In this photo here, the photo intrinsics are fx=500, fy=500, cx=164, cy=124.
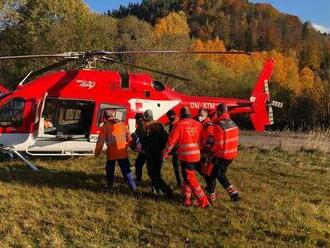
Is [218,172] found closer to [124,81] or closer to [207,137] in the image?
[207,137]

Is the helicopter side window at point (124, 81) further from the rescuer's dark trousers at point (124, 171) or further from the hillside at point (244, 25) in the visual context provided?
the hillside at point (244, 25)

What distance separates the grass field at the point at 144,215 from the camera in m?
7.39

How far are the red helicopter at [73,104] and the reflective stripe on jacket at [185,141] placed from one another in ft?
11.7

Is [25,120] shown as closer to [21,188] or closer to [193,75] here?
[21,188]

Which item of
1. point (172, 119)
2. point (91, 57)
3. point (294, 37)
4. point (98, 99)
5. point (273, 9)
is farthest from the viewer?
point (273, 9)

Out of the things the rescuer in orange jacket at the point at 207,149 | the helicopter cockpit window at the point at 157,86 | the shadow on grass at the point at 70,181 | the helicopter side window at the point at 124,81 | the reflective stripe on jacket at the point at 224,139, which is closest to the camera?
the reflective stripe on jacket at the point at 224,139

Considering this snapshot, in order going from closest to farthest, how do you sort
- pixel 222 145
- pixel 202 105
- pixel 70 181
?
pixel 222 145
pixel 70 181
pixel 202 105

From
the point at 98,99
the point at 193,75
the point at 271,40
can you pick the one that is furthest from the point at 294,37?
the point at 98,99

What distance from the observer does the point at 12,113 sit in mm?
13141

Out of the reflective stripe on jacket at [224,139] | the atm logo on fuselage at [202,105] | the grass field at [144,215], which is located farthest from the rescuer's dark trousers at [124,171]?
the atm logo on fuselage at [202,105]

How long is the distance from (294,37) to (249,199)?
408 ft

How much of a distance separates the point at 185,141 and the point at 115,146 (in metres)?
1.81

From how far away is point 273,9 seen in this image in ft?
477

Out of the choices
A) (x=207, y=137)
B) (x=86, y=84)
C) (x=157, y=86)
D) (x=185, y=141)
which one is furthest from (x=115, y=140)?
(x=157, y=86)
